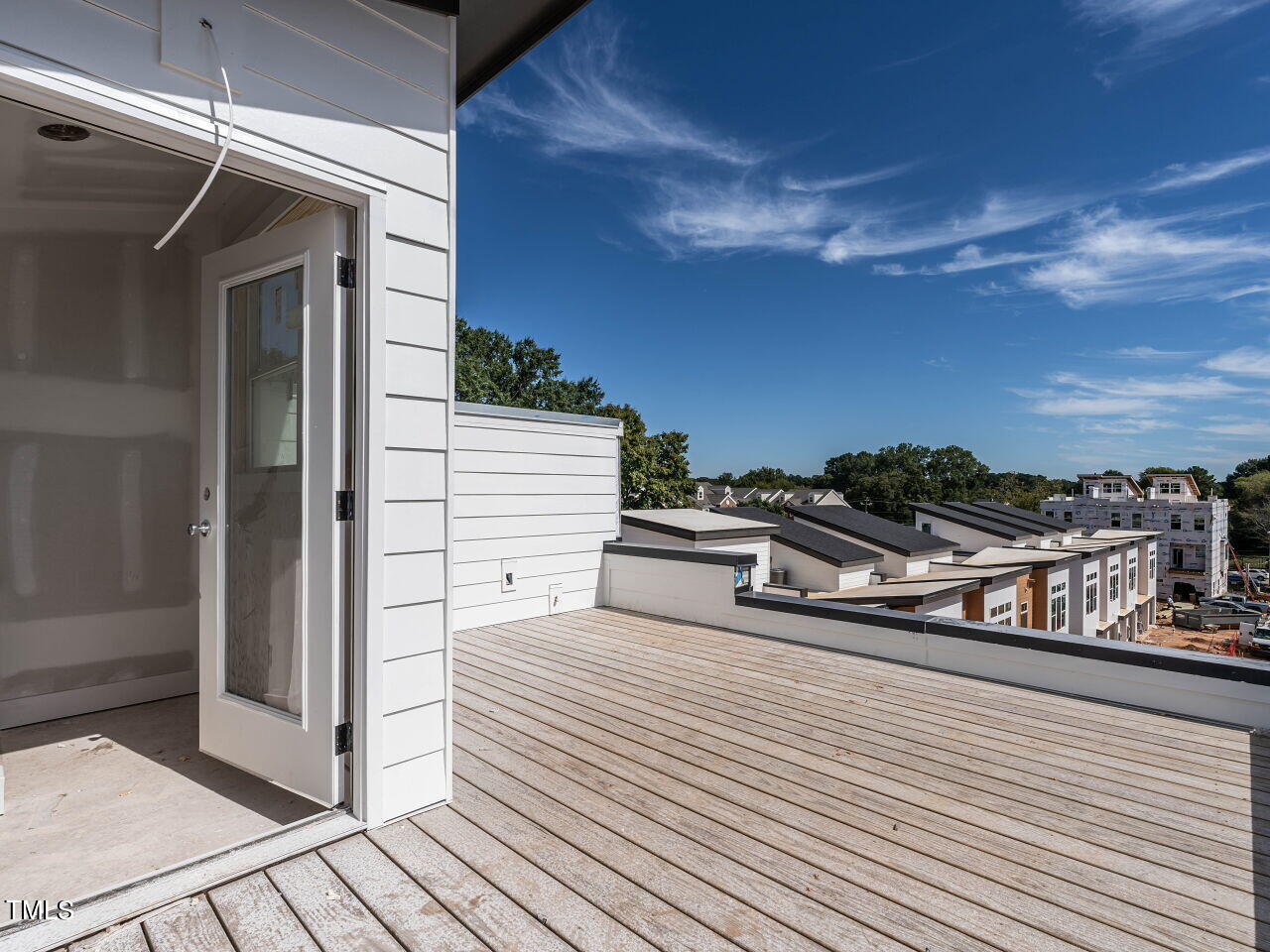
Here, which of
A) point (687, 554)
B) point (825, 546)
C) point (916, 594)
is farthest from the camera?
point (825, 546)

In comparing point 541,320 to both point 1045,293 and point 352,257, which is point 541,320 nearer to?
point 352,257

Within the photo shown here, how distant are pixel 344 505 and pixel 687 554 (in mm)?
2932

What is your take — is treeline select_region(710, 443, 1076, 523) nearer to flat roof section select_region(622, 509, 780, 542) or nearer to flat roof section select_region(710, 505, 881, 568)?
flat roof section select_region(710, 505, 881, 568)

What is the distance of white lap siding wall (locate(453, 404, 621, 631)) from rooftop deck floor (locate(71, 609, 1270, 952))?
1570mm

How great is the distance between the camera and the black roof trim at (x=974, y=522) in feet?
58.2

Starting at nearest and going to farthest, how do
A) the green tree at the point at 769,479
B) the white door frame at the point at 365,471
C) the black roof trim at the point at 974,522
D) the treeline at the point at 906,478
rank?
the white door frame at the point at 365,471 → the black roof trim at the point at 974,522 → the treeline at the point at 906,478 → the green tree at the point at 769,479

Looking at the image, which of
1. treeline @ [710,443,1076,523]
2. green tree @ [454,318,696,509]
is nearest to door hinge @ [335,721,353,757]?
green tree @ [454,318,696,509]

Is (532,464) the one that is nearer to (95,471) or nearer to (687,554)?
(687,554)

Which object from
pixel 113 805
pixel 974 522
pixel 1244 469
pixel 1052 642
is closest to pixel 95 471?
pixel 113 805

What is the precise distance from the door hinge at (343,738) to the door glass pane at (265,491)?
8.2 inches

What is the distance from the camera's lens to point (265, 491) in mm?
2057

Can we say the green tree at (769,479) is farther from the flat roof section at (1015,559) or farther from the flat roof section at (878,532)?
the flat roof section at (1015,559)

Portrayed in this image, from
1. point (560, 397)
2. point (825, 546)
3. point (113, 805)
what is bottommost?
point (825, 546)

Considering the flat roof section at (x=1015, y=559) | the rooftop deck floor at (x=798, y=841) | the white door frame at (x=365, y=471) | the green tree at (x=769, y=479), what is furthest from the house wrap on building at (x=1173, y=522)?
the white door frame at (x=365, y=471)
